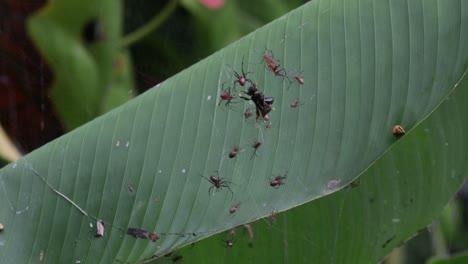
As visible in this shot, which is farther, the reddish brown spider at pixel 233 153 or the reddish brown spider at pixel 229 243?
the reddish brown spider at pixel 229 243

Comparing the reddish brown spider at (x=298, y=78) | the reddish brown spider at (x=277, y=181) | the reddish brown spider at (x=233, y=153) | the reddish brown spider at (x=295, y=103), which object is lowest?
the reddish brown spider at (x=277, y=181)

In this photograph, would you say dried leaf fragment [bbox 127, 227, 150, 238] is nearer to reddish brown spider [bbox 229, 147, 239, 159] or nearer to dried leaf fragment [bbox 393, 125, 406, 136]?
reddish brown spider [bbox 229, 147, 239, 159]

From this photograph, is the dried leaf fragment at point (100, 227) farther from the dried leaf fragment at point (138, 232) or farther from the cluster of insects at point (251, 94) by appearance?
the cluster of insects at point (251, 94)

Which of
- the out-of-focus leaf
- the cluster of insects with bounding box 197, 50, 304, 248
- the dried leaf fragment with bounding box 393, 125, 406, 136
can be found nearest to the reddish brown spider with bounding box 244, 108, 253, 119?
the cluster of insects with bounding box 197, 50, 304, 248

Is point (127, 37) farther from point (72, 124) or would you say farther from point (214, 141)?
point (214, 141)

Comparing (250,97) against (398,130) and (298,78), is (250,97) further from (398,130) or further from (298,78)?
(398,130)

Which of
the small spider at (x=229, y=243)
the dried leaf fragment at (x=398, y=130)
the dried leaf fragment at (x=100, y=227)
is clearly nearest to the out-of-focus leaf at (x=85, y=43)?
the small spider at (x=229, y=243)

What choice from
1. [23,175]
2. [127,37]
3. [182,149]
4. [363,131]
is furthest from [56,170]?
[127,37]
